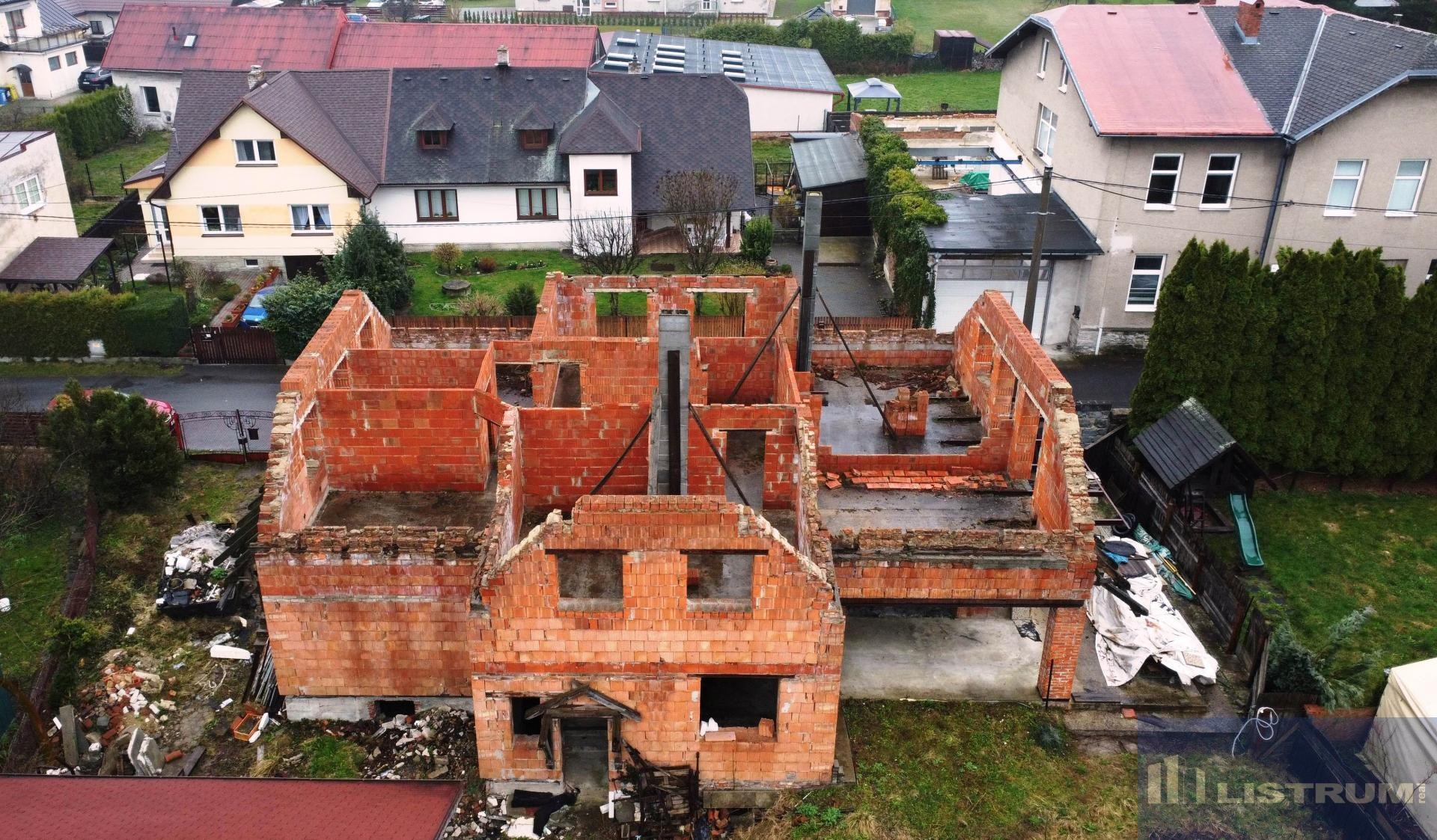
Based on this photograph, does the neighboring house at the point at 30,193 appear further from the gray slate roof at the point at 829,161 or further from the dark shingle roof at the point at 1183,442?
the dark shingle roof at the point at 1183,442

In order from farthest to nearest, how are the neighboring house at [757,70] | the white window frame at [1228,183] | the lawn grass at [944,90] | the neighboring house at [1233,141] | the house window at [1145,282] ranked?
the lawn grass at [944,90] < the neighboring house at [757,70] < the house window at [1145,282] < the white window frame at [1228,183] < the neighboring house at [1233,141]

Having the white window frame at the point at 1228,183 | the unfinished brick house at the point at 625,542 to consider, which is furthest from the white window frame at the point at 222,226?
the white window frame at the point at 1228,183

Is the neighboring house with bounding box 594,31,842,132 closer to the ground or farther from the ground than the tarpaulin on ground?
farther from the ground

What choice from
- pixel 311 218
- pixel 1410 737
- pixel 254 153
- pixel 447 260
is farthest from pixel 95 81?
pixel 1410 737

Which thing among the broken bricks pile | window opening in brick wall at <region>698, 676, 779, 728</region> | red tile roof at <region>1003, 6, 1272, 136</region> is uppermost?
red tile roof at <region>1003, 6, 1272, 136</region>

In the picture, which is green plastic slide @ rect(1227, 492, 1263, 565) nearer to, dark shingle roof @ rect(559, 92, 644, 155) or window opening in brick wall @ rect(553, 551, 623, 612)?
window opening in brick wall @ rect(553, 551, 623, 612)

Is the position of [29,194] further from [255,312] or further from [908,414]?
[908,414]

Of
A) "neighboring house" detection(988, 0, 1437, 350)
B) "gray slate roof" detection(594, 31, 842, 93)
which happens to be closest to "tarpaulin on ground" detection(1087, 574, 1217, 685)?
"neighboring house" detection(988, 0, 1437, 350)
